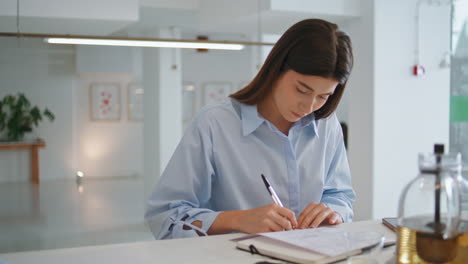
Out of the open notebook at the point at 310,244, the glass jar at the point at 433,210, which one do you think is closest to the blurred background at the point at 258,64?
the open notebook at the point at 310,244

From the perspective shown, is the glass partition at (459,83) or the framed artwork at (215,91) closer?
the glass partition at (459,83)

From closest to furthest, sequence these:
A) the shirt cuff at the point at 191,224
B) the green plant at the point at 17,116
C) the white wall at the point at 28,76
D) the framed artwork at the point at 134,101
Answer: the shirt cuff at the point at 191,224 < the white wall at the point at 28,76 < the green plant at the point at 17,116 < the framed artwork at the point at 134,101

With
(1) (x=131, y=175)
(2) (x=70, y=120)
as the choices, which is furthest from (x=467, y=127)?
(1) (x=131, y=175)

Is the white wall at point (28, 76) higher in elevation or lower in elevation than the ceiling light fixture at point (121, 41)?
lower

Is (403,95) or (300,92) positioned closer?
(300,92)

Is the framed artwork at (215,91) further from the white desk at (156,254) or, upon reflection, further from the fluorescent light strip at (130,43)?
the white desk at (156,254)

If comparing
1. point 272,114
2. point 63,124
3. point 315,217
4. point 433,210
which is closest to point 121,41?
point 272,114

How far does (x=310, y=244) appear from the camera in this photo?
127 centimetres

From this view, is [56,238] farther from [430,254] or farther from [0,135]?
[430,254]

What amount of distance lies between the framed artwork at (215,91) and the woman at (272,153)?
684 cm

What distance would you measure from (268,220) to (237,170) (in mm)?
363

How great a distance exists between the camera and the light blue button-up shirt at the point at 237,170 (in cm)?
173

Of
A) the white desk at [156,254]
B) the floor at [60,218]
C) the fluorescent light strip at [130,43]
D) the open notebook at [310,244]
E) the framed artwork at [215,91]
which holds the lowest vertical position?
the floor at [60,218]

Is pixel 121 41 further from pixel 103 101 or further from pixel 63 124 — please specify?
pixel 103 101
